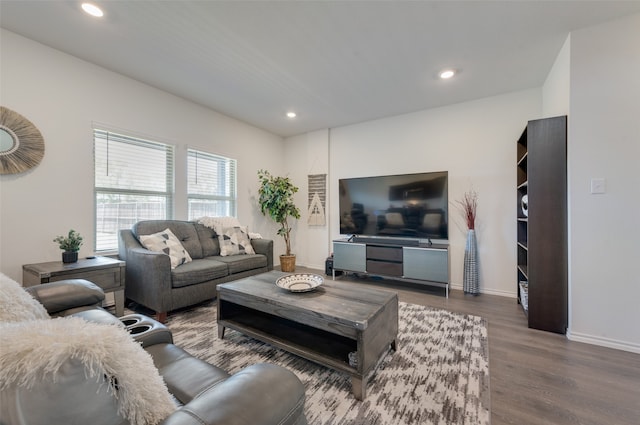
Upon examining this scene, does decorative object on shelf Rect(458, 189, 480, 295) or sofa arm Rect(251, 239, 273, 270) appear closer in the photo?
decorative object on shelf Rect(458, 189, 480, 295)

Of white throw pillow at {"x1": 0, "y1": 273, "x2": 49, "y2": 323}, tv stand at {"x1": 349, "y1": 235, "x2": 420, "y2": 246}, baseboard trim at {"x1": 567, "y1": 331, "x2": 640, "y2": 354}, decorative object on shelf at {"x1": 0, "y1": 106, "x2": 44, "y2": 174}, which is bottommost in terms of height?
baseboard trim at {"x1": 567, "y1": 331, "x2": 640, "y2": 354}

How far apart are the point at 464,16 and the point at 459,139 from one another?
1.82 metres

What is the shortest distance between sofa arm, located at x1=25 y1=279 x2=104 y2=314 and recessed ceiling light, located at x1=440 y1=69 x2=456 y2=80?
353cm

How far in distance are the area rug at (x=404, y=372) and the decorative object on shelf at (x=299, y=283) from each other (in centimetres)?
48

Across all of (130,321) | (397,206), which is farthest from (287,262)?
(130,321)

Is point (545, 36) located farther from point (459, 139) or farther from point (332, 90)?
point (332, 90)

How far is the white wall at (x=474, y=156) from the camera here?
3.21 m

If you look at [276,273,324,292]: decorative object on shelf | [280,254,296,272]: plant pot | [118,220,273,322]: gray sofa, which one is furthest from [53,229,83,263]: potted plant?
[280,254,296,272]: plant pot

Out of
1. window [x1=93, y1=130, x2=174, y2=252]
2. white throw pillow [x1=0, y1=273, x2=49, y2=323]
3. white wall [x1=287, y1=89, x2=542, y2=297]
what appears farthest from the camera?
white wall [x1=287, y1=89, x2=542, y2=297]

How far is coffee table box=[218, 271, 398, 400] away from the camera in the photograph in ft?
4.91

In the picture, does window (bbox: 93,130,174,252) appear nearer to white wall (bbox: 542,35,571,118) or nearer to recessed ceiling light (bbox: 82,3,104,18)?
recessed ceiling light (bbox: 82,3,104,18)

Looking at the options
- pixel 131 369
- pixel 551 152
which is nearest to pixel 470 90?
pixel 551 152

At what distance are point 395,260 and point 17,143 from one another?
3981mm

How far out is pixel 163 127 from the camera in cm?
329
